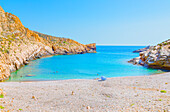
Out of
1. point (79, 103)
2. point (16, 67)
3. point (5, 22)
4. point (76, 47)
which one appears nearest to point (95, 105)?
point (79, 103)

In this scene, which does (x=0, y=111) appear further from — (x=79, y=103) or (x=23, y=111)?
(x=79, y=103)

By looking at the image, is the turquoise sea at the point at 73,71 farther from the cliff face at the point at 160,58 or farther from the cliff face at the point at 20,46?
the cliff face at the point at 160,58

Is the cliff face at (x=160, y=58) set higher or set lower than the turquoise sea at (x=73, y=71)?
higher

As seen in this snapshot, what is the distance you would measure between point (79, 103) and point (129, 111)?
3.89 m

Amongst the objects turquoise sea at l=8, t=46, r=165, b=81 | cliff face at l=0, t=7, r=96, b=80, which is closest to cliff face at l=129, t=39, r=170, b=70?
turquoise sea at l=8, t=46, r=165, b=81

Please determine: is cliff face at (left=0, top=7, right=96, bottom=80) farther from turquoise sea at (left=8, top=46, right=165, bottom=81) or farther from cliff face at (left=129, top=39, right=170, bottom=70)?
cliff face at (left=129, top=39, right=170, bottom=70)

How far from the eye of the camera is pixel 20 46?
44.0 m

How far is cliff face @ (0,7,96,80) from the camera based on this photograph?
95.1 feet

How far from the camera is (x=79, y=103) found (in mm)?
10430

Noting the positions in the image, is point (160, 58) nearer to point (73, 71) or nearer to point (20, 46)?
point (73, 71)

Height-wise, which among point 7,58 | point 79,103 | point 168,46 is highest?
point 168,46

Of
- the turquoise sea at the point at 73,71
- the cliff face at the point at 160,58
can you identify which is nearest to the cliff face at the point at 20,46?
the turquoise sea at the point at 73,71

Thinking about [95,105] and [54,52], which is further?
[54,52]

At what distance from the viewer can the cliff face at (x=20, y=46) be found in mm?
28980
